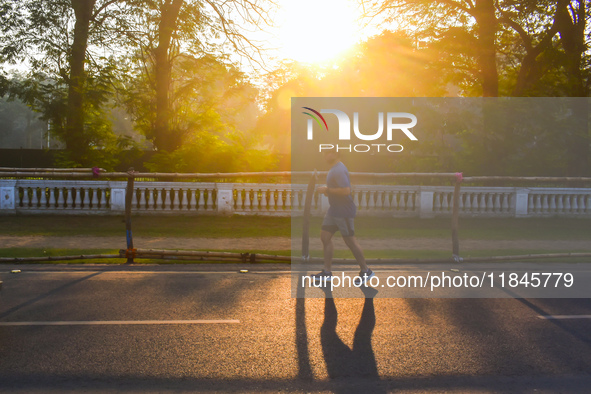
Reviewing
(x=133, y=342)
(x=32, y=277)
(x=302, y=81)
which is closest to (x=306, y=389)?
(x=133, y=342)

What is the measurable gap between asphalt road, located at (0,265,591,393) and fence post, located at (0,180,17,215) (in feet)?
29.3

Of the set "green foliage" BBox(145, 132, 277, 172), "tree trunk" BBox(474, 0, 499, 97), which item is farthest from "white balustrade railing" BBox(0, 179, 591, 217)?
"tree trunk" BBox(474, 0, 499, 97)

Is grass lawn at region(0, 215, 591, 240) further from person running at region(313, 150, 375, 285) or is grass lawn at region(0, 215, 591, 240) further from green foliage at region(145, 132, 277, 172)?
person running at region(313, 150, 375, 285)

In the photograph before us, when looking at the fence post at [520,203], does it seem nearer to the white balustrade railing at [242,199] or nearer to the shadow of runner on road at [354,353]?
the white balustrade railing at [242,199]

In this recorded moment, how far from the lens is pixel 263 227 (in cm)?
1447

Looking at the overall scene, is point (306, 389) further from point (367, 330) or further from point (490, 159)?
point (490, 159)

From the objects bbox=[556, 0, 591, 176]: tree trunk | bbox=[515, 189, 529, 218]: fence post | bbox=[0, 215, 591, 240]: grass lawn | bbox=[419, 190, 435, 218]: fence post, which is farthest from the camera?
bbox=[556, 0, 591, 176]: tree trunk

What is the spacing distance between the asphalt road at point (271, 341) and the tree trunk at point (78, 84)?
13.6 metres

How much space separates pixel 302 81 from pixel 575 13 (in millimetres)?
12817

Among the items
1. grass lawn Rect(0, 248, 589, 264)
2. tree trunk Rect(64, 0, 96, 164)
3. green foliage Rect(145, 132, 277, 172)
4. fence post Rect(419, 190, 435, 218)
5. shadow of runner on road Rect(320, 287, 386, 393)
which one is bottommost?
shadow of runner on road Rect(320, 287, 386, 393)

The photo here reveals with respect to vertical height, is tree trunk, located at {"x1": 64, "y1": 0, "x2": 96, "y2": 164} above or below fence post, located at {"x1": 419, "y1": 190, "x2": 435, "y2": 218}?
above

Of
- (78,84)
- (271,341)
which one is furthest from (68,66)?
(271,341)

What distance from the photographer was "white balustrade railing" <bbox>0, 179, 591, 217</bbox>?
15.4 m

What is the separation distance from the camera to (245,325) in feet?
18.9
